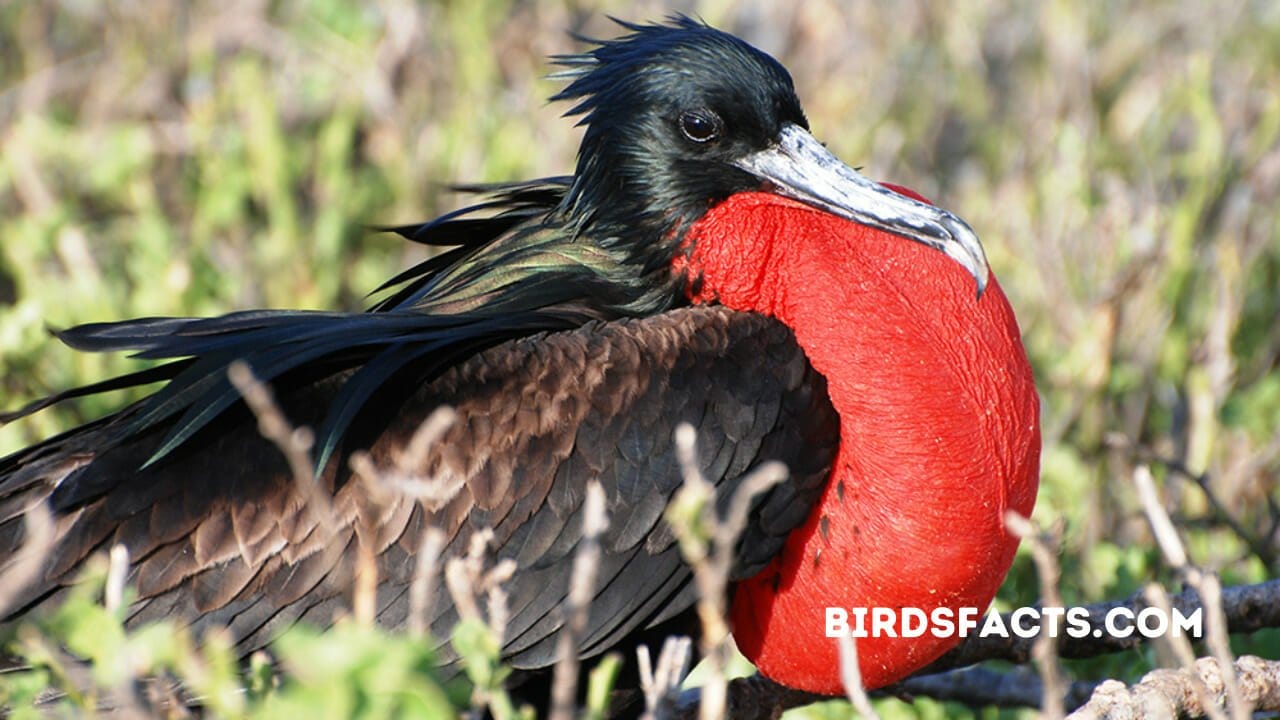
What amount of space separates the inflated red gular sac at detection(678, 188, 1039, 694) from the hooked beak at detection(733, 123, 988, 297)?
0.21 ft

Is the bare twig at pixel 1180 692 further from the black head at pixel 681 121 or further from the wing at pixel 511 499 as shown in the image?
the black head at pixel 681 121

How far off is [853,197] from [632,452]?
0.52 meters

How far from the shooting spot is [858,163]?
5.08m

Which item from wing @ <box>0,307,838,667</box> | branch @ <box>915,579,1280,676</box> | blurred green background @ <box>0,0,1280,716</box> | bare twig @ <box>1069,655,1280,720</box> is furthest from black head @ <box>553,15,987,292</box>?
bare twig @ <box>1069,655,1280,720</box>

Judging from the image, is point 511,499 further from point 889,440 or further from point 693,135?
point 693,135

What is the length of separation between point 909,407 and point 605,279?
60cm

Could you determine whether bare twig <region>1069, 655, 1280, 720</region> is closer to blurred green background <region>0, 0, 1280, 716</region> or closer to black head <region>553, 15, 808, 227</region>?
blurred green background <region>0, 0, 1280, 716</region>

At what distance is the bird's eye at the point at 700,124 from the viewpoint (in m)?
2.63

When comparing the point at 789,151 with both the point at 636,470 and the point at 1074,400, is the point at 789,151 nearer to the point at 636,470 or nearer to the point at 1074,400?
the point at 636,470

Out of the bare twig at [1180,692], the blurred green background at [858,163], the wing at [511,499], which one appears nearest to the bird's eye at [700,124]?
the wing at [511,499]

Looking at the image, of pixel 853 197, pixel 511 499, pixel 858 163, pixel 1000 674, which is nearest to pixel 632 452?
pixel 511 499

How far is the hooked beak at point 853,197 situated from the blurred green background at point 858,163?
2.39 feet

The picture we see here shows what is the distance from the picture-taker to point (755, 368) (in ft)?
8.04

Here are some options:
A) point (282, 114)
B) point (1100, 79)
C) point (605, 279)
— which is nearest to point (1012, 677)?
point (605, 279)
